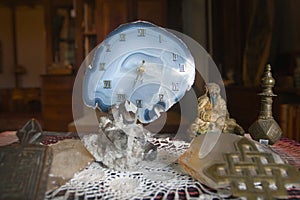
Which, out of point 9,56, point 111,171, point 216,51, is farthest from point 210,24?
point 9,56

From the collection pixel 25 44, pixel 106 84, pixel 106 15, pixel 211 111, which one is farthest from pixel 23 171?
pixel 25 44

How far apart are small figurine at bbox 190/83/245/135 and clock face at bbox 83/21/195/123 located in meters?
0.08

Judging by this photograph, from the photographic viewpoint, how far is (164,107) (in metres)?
0.81

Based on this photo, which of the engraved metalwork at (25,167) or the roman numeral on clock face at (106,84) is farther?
the roman numeral on clock face at (106,84)

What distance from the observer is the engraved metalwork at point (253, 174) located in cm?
50

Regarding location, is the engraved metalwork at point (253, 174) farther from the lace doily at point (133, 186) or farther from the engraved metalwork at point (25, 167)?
the engraved metalwork at point (25, 167)

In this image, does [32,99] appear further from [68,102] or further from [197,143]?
[197,143]

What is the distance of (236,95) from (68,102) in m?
1.77

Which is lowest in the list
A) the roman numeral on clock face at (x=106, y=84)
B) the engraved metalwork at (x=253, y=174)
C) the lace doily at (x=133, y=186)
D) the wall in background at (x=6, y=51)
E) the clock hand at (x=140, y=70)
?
the lace doily at (x=133, y=186)

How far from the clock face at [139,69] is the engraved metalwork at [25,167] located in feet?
0.75

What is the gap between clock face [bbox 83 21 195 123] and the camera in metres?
0.77

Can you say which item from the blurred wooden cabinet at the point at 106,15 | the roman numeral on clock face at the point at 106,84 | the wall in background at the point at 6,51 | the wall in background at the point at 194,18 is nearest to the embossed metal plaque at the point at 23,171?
the roman numeral on clock face at the point at 106,84

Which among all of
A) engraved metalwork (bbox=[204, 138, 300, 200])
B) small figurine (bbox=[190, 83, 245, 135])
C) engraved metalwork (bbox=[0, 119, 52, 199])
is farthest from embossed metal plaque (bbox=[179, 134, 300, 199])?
engraved metalwork (bbox=[0, 119, 52, 199])

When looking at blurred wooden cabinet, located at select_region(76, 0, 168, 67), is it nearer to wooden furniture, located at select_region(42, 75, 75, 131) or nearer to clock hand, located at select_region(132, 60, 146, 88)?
wooden furniture, located at select_region(42, 75, 75, 131)
